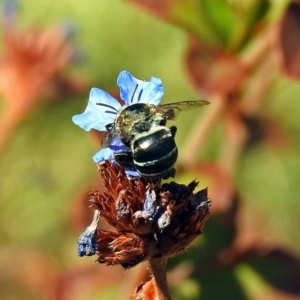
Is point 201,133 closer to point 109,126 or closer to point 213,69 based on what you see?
point 213,69

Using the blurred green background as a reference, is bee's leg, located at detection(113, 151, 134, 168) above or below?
below

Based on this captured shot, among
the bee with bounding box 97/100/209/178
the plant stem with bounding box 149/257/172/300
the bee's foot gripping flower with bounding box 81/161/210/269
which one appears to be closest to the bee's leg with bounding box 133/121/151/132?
the bee with bounding box 97/100/209/178

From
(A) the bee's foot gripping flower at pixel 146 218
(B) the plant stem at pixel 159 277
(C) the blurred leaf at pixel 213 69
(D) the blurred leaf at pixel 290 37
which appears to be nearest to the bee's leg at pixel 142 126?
(A) the bee's foot gripping flower at pixel 146 218

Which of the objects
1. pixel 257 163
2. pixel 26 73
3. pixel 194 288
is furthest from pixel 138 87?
pixel 257 163

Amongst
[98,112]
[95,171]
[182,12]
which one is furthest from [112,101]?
[95,171]

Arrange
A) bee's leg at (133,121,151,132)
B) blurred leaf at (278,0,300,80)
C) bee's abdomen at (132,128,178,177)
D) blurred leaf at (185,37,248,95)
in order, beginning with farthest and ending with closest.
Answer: blurred leaf at (185,37,248,95) < blurred leaf at (278,0,300,80) < bee's leg at (133,121,151,132) < bee's abdomen at (132,128,178,177)

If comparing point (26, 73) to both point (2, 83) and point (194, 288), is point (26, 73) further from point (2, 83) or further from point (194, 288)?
point (194, 288)

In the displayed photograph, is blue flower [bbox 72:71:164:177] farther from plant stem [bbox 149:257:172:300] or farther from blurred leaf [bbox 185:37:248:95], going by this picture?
blurred leaf [bbox 185:37:248:95]
